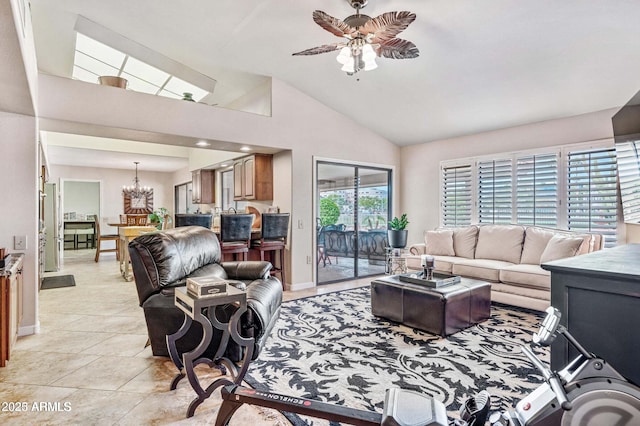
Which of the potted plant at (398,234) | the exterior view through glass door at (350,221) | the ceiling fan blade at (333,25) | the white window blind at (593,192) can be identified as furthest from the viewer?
the potted plant at (398,234)

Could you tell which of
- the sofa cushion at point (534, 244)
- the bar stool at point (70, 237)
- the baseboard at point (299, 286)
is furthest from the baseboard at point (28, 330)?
the bar stool at point (70, 237)

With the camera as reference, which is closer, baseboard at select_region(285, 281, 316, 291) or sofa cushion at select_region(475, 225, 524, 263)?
sofa cushion at select_region(475, 225, 524, 263)

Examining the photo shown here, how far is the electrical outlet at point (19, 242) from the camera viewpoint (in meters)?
3.27

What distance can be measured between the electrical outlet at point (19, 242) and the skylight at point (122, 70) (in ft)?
8.09

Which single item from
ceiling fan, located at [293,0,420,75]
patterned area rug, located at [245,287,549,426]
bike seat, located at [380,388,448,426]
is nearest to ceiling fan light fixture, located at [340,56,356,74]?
ceiling fan, located at [293,0,420,75]

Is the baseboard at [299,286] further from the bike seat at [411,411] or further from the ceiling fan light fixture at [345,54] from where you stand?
the bike seat at [411,411]

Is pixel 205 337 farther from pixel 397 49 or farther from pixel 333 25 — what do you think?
pixel 397 49

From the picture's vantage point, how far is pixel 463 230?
5227 millimetres

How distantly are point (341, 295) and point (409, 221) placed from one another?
7.73 feet

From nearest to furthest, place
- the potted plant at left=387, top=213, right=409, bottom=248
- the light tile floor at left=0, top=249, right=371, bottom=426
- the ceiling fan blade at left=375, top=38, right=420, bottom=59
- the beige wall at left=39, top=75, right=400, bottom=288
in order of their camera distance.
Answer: the light tile floor at left=0, top=249, right=371, bottom=426 → the ceiling fan blade at left=375, top=38, right=420, bottom=59 → the beige wall at left=39, top=75, right=400, bottom=288 → the potted plant at left=387, top=213, right=409, bottom=248

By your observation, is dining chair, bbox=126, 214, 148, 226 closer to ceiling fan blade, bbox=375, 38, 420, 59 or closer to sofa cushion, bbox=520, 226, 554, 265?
ceiling fan blade, bbox=375, 38, 420, 59

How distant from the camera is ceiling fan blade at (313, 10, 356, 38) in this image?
2596 mm

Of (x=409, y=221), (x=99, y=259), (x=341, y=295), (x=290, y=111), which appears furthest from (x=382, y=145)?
(x=99, y=259)

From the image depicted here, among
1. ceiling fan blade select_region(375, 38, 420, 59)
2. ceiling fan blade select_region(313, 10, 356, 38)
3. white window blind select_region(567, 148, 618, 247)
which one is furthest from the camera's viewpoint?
white window blind select_region(567, 148, 618, 247)
